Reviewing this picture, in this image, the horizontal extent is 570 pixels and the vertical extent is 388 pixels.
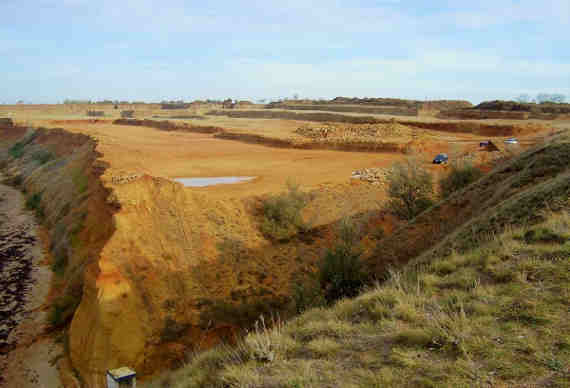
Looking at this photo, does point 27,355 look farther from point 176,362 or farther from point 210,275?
point 210,275

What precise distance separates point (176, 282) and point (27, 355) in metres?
4.30

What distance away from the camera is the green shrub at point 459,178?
672 inches

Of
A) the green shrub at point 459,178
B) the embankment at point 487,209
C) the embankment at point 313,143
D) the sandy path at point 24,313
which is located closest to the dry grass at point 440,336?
the embankment at point 487,209

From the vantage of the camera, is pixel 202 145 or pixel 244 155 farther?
pixel 202 145

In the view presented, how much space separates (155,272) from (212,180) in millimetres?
12060

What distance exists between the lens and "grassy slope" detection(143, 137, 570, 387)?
3787 mm

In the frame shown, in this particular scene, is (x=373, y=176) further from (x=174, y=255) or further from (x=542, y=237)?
(x=542, y=237)

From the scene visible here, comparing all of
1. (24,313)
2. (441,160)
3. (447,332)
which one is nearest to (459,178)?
(441,160)

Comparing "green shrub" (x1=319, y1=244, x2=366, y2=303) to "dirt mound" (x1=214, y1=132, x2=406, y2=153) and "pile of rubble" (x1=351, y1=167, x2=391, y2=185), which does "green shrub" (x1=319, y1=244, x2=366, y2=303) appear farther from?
"dirt mound" (x1=214, y1=132, x2=406, y2=153)

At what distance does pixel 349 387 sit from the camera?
3.84m

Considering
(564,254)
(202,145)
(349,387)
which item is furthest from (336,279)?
(202,145)

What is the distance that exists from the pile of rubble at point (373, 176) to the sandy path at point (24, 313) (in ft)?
50.0

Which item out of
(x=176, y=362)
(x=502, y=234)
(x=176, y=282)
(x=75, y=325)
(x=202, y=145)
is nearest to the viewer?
(x=502, y=234)

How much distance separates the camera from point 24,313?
541 inches
